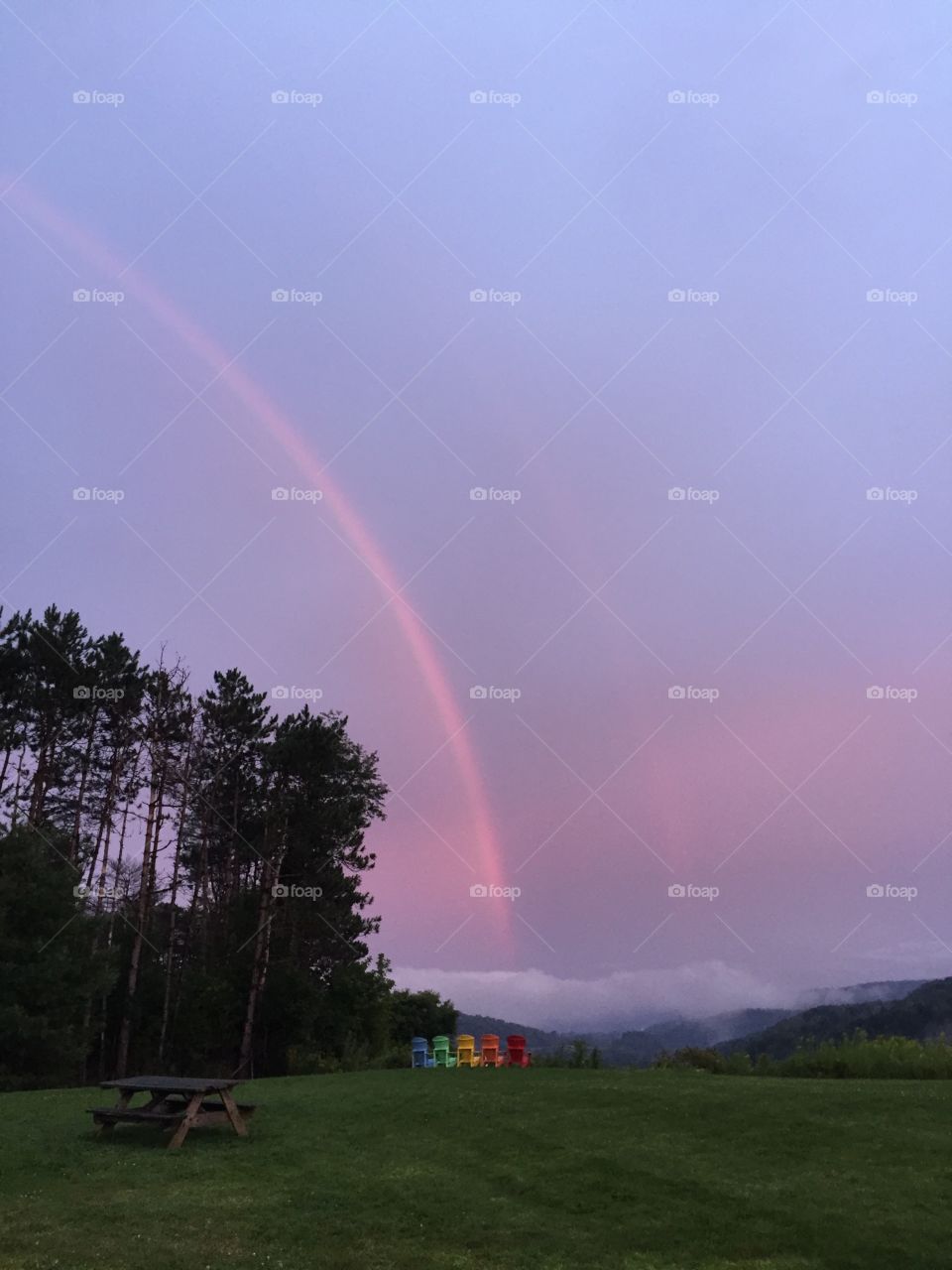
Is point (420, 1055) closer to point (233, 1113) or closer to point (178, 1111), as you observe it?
point (178, 1111)

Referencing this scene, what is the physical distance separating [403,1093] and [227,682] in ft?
107

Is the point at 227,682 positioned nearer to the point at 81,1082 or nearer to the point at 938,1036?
the point at 81,1082

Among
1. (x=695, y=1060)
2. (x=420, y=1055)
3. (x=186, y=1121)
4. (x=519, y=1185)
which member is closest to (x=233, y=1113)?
(x=186, y=1121)

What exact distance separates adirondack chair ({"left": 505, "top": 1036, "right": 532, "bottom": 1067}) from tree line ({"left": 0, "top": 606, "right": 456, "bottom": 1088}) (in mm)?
11514

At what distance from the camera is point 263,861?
43594 mm

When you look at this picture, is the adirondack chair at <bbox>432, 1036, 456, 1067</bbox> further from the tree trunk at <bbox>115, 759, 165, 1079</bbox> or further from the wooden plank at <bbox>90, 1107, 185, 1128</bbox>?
the tree trunk at <bbox>115, 759, 165, 1079</bbox>

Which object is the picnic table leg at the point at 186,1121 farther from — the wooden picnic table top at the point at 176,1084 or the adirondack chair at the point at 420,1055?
the adirondack chair at the point at 420,1055

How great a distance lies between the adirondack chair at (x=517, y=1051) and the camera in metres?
24.6

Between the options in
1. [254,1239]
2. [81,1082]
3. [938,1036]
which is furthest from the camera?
[81,1082]

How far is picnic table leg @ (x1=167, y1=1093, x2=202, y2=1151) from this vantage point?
14414 millimetres

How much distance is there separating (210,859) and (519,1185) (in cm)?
3997

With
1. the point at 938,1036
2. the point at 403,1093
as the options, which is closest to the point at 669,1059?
the point at 938,1036

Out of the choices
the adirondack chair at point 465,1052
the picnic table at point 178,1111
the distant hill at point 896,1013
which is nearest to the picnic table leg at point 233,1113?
the picnic table at point 178,1111

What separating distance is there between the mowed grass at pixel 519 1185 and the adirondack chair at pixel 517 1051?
25.3 ft
